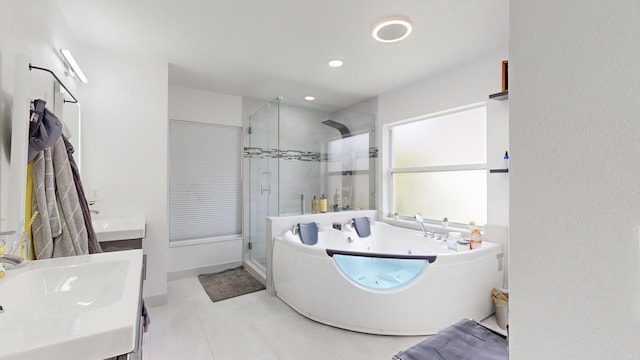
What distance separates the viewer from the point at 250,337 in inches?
82.5

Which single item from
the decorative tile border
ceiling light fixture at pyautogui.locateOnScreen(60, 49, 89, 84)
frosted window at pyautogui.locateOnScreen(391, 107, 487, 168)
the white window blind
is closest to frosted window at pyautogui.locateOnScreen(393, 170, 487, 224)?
frosted window at pyautogui.locateOnScreen(391, 107, 487, 168)

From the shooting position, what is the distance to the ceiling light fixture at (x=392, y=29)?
1.97m

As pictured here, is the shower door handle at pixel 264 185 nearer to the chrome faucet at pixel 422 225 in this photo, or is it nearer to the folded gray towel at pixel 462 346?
the chrome faucet at pixel 422 225

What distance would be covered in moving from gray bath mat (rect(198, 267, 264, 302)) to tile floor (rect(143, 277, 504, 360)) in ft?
0.73

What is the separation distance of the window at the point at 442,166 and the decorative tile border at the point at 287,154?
0.49 meters

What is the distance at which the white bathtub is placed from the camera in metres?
2.09

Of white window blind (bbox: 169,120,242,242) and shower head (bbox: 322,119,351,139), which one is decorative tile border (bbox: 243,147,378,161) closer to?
white window blind (bbox: 169,120,242,242)

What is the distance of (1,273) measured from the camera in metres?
0.95

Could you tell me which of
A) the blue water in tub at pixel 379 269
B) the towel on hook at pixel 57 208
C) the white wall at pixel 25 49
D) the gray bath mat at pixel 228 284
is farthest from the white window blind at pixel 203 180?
the blue water in tub at pixel 379 269

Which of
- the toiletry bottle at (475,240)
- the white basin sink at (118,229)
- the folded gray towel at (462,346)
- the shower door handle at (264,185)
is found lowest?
the folded gray towel at (462,346)

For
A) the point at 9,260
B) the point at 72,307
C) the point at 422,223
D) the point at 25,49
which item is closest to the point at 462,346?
the point at 72,307

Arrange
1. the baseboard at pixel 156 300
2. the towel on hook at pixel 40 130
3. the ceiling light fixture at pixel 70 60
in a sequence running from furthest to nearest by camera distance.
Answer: the baseboard at pixel 156 300, the ceiling light fixture at pixel 70 60, the towel on hook at pixel 40 130

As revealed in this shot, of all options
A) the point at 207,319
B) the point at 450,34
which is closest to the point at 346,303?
the point at 207,319

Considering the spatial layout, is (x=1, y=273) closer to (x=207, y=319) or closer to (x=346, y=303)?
(x=207, y=319)
